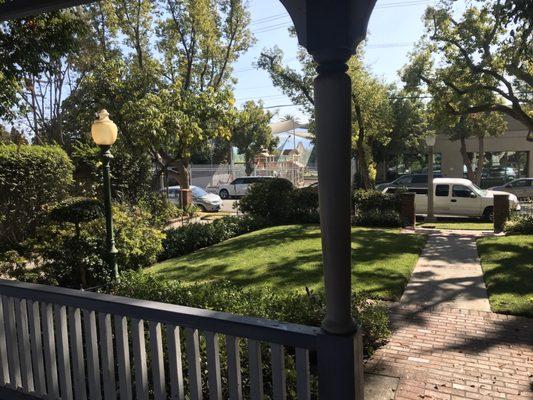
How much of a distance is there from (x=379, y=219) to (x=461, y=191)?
16.8 feet

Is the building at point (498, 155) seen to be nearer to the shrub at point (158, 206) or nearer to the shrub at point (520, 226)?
the shrub at point (520, 226)

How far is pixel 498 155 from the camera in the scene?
36.4m

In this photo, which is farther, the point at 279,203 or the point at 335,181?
the point at 279,203

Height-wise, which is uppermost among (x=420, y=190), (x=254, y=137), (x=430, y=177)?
(x=254, y=137)

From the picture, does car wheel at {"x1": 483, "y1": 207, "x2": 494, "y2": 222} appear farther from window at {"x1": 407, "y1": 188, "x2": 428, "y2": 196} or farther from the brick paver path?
the brick paver path

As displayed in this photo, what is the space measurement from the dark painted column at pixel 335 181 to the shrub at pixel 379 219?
12433mm

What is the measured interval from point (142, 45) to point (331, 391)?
2115 centimetres

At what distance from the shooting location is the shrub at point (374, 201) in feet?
48.8

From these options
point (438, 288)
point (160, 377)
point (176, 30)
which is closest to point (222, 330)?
point (160, 377)

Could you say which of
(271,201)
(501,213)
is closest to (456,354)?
(501,213)

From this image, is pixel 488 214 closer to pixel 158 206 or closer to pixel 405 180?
pixel 405 180

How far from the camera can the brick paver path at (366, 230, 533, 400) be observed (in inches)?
151

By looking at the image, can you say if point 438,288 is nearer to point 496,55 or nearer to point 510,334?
point 510,334

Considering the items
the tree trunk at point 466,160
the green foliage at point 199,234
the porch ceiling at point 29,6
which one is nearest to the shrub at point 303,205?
the green foliage at point 199,234
